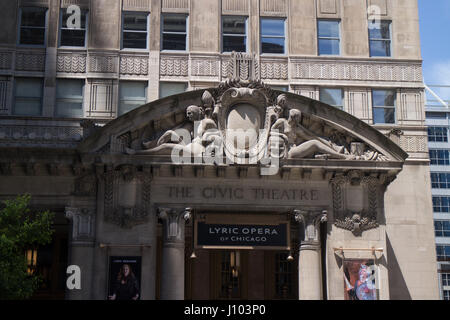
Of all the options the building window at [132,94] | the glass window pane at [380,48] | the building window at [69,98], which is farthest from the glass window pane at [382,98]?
the building window at [69,98]

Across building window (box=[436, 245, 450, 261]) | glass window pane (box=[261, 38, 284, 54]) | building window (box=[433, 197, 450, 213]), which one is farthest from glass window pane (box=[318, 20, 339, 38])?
building window (box=[433, 197, 450, 213])

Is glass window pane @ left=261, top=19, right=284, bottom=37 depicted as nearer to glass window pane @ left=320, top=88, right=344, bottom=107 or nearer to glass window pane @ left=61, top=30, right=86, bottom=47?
glass window pane @ left=320, top=88, right=344, bottom=107

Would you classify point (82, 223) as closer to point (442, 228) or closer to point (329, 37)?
point (329, 37)

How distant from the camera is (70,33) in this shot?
36.2 m

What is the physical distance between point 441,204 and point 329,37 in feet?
211

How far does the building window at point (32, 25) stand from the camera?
118 feet

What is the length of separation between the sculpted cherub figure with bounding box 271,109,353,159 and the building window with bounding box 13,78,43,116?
41.6ft

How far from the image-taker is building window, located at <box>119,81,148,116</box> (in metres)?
35.2

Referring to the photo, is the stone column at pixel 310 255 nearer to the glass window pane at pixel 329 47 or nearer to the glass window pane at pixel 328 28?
the glass window pane at pixel 329 47

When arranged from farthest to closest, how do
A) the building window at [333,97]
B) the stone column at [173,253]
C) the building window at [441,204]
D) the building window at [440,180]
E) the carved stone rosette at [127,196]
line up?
1. the building window at [440,180]
2. the building window at [441,204]
3. the building window at [333,97]
4. the carved stone rosette at [127,196]
5. the stone column at [173,253]

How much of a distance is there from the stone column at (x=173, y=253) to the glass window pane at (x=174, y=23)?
11525mm

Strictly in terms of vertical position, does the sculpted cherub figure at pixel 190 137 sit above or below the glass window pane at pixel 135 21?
below
